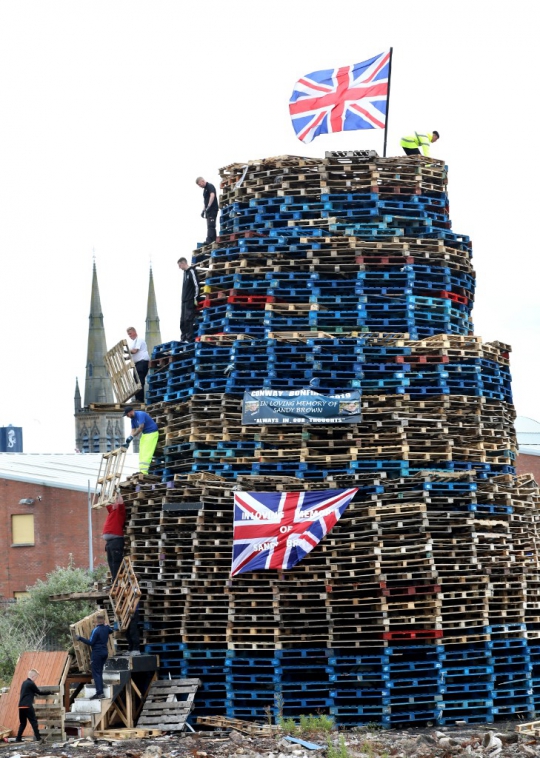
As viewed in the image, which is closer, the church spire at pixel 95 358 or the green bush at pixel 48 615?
the green bush at pixel 48 615

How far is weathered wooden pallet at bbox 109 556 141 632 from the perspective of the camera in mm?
21203

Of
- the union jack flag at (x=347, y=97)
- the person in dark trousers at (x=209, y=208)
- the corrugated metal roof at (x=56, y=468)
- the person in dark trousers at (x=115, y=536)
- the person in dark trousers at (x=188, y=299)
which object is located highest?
the union jack flag at (x=347, y=97)

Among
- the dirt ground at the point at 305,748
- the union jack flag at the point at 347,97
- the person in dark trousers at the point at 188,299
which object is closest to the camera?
the dirt ground at the point at 305,748

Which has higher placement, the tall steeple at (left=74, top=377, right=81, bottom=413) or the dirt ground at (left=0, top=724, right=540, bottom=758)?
the tall steeple at (left=74, top=377, right=81, bottom=413)

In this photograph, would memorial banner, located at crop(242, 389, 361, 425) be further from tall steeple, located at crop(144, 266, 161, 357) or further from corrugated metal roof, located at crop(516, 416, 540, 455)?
tall steeple, located at crop(144, 266, 161, 357)

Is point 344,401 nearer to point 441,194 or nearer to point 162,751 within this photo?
point 441,194

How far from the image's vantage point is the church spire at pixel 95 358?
120m

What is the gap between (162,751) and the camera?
684 inches

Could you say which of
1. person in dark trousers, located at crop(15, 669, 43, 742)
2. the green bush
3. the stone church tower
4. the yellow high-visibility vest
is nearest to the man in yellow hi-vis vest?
the yellow high-visibility vest

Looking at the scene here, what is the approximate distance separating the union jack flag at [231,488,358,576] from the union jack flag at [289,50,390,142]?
24.3 ft

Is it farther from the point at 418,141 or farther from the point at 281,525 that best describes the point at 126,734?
the point at 418,141

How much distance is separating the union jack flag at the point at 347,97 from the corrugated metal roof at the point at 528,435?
92.1ft

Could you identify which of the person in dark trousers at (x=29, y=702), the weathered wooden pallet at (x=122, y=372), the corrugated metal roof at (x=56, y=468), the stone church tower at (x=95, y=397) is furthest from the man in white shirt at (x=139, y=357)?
Answer: the stone church tower at (x=95, y=397)

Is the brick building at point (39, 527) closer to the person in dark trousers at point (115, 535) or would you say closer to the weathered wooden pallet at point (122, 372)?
the weathered wooden pallet at point (122, 372)
